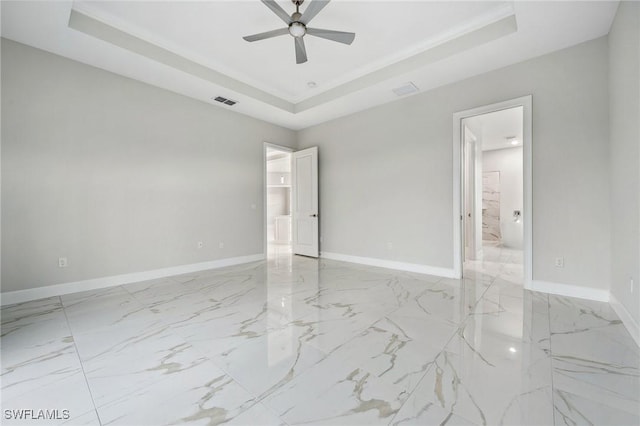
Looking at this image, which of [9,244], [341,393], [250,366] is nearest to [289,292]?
[250,366]

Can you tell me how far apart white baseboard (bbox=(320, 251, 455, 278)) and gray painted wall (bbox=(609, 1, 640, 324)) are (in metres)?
1.75

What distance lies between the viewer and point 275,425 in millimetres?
1295

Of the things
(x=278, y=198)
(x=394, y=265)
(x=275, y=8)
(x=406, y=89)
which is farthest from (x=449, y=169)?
(x=278, y=198)

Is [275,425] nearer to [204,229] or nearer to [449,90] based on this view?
[204,229]

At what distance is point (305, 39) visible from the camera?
3326mm

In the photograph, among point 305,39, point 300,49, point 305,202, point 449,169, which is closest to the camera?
point 300,49

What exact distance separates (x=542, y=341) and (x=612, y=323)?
916 millimetres

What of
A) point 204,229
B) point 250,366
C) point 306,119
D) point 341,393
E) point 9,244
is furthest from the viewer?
point 306,119

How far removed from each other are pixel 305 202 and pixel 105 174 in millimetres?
3457

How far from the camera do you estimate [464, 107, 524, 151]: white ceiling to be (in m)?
5.04

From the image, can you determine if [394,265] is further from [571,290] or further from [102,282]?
[102,282]

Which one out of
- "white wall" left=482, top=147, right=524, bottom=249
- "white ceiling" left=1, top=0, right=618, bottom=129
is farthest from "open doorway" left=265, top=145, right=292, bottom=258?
"white wall" left=482, top=147, right=524, bottom=249

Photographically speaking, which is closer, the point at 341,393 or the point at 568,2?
the point at 341,393

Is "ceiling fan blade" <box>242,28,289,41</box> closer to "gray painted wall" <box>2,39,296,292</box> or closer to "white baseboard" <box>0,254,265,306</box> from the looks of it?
"gray painted wall" <box>2,39,296,292</box>
